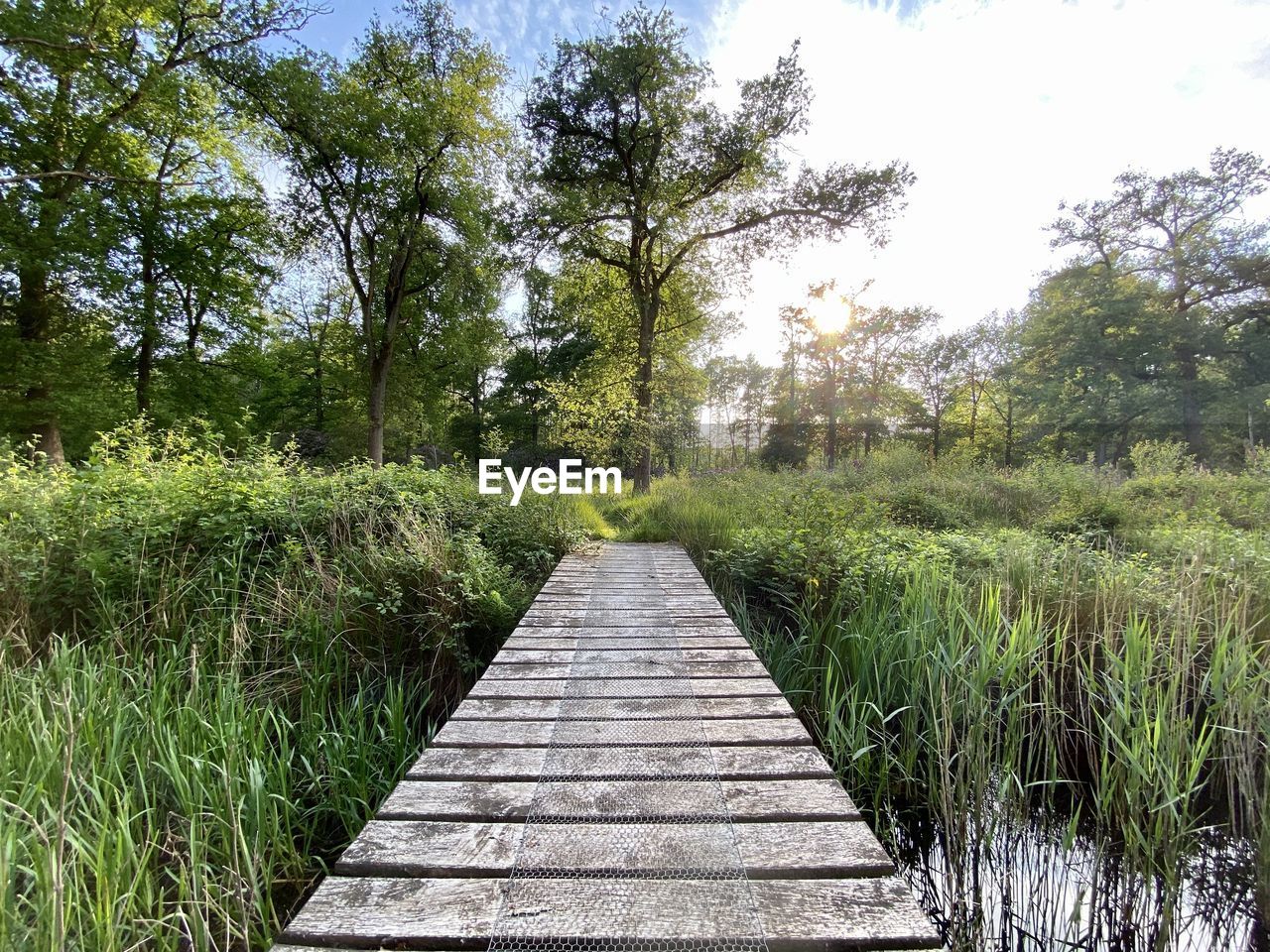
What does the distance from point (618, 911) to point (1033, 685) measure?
10.3ft

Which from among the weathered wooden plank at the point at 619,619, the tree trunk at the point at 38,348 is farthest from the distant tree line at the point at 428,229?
the weathered wooden plank at the point at 619,619

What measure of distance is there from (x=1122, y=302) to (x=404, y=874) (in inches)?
1026

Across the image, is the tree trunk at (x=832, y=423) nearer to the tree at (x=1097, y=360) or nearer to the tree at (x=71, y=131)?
the tree at (x=1097, y=360)

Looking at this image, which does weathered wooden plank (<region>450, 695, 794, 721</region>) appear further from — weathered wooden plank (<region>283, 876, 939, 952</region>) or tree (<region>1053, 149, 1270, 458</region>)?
tree (<region>1053, 149, 1270, 458</region>)

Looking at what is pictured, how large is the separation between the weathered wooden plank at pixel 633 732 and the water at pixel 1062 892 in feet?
3.22

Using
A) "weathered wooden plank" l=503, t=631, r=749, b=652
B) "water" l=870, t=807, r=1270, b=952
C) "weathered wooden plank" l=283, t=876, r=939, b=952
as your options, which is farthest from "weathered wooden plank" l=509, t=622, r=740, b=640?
"weathered wooden plank" l=283, t=876, r=939, b=952

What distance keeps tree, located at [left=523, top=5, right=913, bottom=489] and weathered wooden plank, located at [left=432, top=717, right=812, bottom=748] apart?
27.3 ft

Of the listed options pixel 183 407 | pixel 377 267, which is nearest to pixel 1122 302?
pixel 377 267

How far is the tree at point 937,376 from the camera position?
27.2 metres

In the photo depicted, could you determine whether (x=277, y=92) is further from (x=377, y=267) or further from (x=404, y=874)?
(x=404, y=874)

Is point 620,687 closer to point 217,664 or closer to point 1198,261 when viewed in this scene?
point 217,664

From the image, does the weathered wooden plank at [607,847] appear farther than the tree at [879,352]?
Answer: No

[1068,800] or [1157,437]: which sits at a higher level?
[1157,437]

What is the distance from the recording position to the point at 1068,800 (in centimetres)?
259
